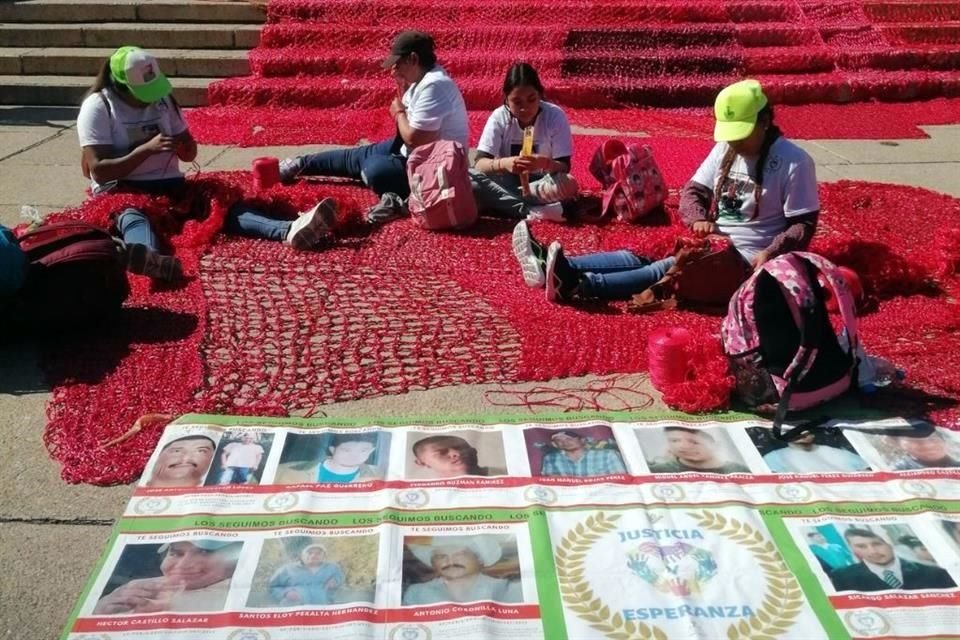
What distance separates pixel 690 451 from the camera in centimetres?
237

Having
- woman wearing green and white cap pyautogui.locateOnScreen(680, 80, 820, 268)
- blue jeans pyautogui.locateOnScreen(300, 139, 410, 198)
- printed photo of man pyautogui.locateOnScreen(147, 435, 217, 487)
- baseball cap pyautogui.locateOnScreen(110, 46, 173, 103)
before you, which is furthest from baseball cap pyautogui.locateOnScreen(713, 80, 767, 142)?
baseball cap pyautogui.locateOnScreen(110, 46, 173, 103)

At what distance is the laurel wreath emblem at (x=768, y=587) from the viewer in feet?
5.85

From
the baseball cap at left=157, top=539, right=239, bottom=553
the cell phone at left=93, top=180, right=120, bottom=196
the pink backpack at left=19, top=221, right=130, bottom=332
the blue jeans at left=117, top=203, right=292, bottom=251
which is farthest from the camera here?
the cell phone at left=93, top=180, right=120, bottom=196

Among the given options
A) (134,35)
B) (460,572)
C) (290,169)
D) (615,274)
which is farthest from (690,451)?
(134,35)

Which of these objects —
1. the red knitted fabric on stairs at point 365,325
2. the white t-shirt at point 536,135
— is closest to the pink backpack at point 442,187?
the red knitted fabric on stairs at point 365,325

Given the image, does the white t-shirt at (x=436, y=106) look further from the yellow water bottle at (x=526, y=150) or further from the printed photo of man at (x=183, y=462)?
the printed photo of man at (x=183, y=462)

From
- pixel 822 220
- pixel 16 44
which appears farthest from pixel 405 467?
pixel 16 44

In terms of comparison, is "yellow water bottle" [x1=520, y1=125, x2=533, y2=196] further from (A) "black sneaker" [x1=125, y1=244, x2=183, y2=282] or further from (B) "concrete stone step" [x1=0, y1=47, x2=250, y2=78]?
(B) "concrete stone step" [x1=0, y1=47, x2=250, y2=78]

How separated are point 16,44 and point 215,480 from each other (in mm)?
7175

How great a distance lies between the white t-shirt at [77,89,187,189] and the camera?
3.76 m

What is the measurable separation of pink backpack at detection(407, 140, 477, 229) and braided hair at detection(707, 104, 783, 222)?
119cm

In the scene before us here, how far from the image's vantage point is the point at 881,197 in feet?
14.9

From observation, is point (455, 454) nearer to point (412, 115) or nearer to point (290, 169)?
point (412, 115)

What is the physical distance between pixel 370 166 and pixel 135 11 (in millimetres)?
4554
